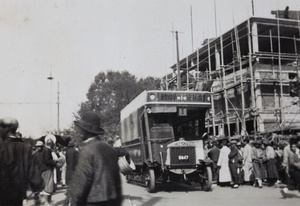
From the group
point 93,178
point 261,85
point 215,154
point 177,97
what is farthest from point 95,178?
point 261,85

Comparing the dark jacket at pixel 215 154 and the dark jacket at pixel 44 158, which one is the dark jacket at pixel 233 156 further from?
the dark jacket at pixel 44 158

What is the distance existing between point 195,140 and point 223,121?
1480 cm

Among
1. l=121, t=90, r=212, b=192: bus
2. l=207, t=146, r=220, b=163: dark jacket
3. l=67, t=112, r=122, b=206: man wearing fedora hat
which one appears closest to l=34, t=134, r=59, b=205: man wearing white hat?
l=121, t=90, r=212, b=192: bus

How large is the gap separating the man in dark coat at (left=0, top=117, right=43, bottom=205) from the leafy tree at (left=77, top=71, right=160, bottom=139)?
44648mm

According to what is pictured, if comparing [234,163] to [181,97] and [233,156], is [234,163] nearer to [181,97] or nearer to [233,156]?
[233,156]

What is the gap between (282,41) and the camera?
1162 inches

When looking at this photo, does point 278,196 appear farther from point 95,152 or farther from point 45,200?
point 95,152

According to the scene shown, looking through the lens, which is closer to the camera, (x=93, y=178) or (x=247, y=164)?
(x=93, y=178)

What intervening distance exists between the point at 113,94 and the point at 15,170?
4789 centimetres

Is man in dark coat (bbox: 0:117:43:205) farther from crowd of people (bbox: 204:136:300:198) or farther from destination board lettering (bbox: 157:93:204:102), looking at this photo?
crowd of people (bbox: 204:136:300:198)

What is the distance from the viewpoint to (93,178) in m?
3.65

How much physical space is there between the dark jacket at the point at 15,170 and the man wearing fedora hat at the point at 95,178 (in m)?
1.13

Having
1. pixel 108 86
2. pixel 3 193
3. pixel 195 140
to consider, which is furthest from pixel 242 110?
pixel 108 86

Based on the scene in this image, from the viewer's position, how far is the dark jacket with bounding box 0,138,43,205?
14.5 feet
